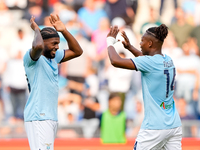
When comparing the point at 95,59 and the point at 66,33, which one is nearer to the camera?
the point at 66,33

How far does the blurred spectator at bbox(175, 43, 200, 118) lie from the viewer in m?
10.5

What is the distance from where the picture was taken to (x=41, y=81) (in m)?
4.43

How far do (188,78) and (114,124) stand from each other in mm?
3224

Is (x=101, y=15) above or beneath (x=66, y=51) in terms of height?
above

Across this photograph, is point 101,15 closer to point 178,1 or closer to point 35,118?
point 178,1

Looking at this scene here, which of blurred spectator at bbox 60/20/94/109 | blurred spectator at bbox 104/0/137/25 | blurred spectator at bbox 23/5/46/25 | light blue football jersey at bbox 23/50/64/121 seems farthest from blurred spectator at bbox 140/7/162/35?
light blue football jersey at bbox 23/50/64/121

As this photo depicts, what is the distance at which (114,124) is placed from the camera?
8.29m

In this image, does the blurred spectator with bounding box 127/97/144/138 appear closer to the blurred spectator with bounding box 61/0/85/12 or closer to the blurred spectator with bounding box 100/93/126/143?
the blurred spectator with bounding box 100/93/126/143

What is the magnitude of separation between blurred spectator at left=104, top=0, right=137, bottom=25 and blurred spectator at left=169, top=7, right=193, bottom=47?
3.79 ft

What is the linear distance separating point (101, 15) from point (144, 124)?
6918 mm

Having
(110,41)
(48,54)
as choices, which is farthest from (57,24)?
(110,41)

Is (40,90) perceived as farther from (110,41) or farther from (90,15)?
(90,15)

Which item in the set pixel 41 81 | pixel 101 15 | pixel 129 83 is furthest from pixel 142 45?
pixel 101 15

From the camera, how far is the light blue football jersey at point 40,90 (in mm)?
4398
